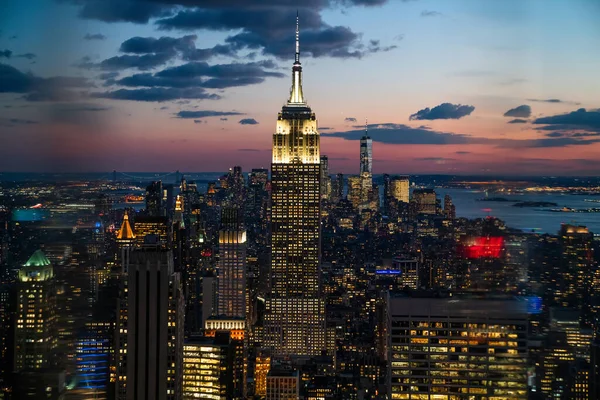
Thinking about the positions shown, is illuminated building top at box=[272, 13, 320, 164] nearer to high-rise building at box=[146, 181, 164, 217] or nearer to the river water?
high-rise building at box=[146, 181, 164, 217]

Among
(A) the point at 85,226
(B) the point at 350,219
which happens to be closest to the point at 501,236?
(A) the point at 85,226

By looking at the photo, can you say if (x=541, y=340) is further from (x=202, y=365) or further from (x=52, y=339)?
(x=52, y=339)

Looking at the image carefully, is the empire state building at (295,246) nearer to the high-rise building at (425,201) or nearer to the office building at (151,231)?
the high-rise building at (425,201)

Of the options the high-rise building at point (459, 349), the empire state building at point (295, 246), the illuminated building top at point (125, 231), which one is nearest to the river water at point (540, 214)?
the high-rise building at point (459, 349)

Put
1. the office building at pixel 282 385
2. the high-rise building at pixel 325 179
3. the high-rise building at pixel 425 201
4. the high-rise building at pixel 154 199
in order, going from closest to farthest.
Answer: the high-rise building at pixel 154 199 → the high-rise building at pixel 425 201 → the office building at pixel 282 385 → the high-rise building at pixel 325 179

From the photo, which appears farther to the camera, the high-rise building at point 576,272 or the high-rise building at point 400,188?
the high-rise building at point 400,188
